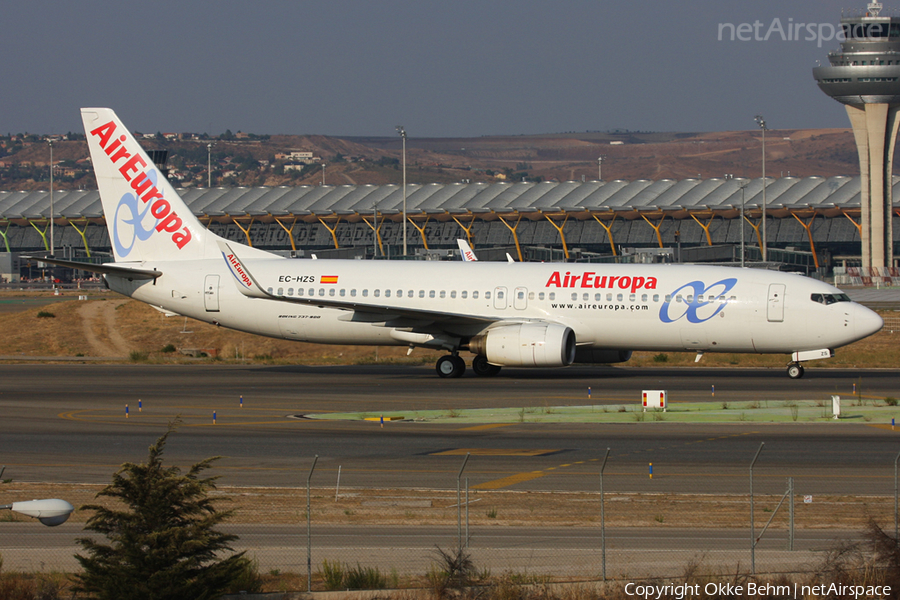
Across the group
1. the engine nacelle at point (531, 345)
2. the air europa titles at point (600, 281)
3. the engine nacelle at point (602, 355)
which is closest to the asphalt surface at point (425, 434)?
the engine nacelle at point (602, 355)

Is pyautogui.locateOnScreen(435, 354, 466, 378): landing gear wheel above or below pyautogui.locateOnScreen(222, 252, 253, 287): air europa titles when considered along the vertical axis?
below

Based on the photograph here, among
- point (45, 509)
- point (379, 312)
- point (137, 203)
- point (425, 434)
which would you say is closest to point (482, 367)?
point (379, 312)

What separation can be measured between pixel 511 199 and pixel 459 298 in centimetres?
8670

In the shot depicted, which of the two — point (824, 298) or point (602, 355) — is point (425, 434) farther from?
point (824, 298)

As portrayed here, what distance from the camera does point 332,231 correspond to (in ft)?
404

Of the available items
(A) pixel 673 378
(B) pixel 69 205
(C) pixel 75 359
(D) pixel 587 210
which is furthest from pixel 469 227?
(A) pixel 673 378

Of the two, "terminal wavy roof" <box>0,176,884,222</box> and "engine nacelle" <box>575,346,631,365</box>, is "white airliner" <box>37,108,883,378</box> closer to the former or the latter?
"engine nacelle" <box>575,346,631,365</box>

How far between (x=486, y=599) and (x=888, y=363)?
3777 cm

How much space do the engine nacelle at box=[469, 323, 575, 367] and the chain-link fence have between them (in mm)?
13922

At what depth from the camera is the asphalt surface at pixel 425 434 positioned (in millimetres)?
20922

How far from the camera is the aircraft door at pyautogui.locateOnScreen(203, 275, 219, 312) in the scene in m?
40.8

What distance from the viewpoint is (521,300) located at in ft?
126

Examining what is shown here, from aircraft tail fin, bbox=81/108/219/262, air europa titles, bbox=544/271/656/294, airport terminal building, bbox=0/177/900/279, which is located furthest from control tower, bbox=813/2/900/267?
aircraft tail fin, bbox=81/108/219/262

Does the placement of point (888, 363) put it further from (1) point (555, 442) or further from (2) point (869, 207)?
(2) point (869, 207)
